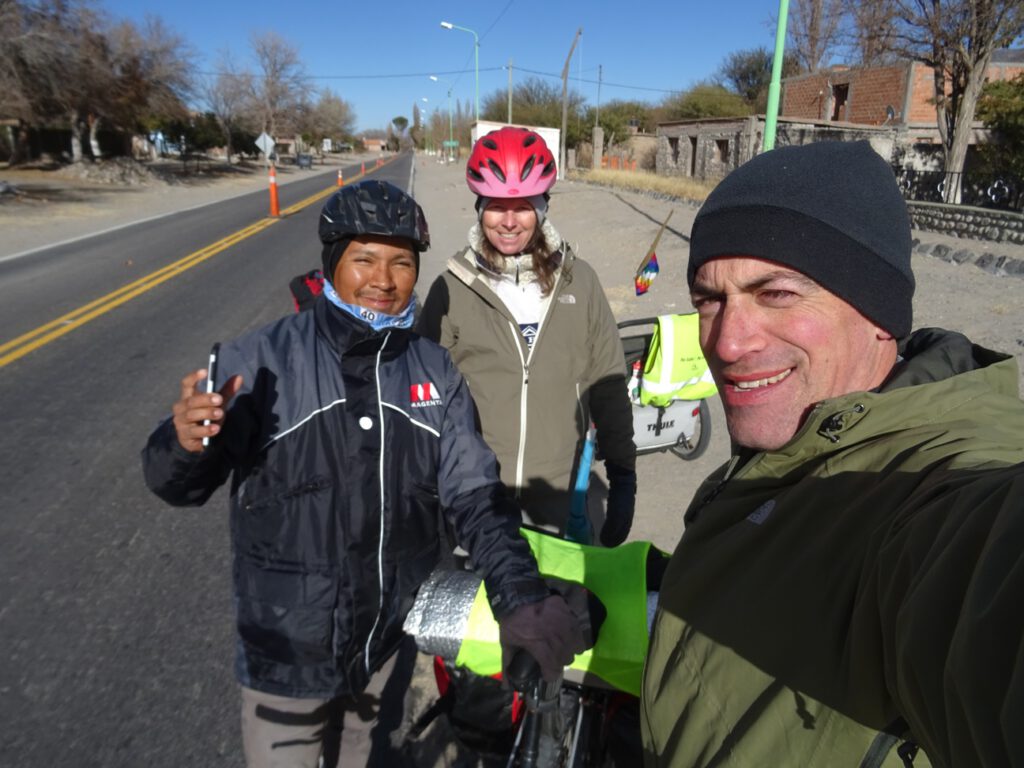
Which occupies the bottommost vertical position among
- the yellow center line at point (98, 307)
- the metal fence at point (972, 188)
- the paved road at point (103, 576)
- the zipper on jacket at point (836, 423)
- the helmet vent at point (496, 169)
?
the paved road at point (103, 576)

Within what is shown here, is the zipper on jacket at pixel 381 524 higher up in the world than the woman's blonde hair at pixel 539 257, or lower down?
lower down

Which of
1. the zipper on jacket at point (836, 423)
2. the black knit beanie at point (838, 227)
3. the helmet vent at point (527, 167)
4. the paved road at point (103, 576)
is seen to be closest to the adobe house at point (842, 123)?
the paved road at point (103, 576)

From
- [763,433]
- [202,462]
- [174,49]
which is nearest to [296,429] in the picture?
[202,462]

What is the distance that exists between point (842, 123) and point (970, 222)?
604 inches

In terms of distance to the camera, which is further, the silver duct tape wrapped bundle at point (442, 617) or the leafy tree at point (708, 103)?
the leafy tree at point (708, 103)

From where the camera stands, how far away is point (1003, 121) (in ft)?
57.1

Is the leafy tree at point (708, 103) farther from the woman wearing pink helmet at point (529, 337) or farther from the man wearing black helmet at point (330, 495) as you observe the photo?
the man wearing black helmet at point (330, 495)

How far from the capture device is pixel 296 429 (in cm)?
170

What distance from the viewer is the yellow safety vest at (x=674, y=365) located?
377 centimetres

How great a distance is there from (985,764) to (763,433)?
65 cm

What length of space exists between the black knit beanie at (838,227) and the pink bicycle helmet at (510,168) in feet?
5.07

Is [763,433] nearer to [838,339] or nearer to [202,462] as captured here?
[838,339]

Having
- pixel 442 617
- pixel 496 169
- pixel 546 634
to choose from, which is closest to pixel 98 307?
pixel 496 169

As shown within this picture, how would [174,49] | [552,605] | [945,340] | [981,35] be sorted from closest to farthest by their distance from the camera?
1. [945,340]
2. [552,605]
3. [981,35]
4. [174,49]
